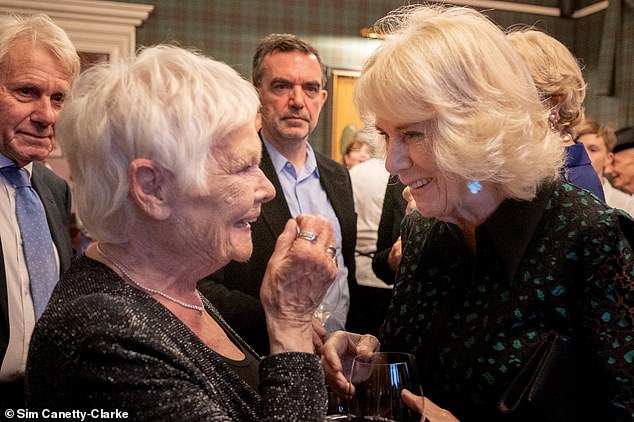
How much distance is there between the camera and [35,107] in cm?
224

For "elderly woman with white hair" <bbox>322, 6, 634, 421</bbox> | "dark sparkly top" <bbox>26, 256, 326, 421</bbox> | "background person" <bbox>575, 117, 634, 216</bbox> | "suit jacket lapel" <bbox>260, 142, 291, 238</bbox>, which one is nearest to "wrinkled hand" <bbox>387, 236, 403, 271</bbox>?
"suit jacket lapel" <bbox>260, 142, 291, 238</bbox>

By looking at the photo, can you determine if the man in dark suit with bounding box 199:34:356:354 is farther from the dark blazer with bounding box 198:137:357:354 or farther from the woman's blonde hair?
the woman's blonde hair

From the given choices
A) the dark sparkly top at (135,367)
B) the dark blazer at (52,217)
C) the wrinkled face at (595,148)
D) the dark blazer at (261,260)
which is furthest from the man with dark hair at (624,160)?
the dark sparkly top at (135,367)

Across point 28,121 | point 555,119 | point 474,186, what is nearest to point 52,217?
point 28,121

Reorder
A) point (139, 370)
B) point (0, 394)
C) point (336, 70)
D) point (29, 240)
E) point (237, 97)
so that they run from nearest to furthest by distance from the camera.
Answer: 1. point (139, 370)
2. point (237, 97)
3. point (0, 394)
4. point (29, 240)
5. point (336, 70)

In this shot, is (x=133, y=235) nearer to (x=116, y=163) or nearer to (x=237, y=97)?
(x=116, y=163)

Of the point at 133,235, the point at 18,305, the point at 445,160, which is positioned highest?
the point at 445,160

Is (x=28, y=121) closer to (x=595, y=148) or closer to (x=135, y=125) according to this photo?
(x=135, y=125)

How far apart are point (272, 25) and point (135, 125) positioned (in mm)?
5107

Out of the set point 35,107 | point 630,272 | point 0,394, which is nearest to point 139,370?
point 630,272

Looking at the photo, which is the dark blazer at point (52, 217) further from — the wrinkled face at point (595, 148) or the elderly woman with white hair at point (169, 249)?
the wrinkled face at point (595, 148)

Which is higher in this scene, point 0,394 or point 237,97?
point 237,97

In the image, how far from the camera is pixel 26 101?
7.32ft

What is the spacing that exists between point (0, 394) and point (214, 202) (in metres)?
1.16
